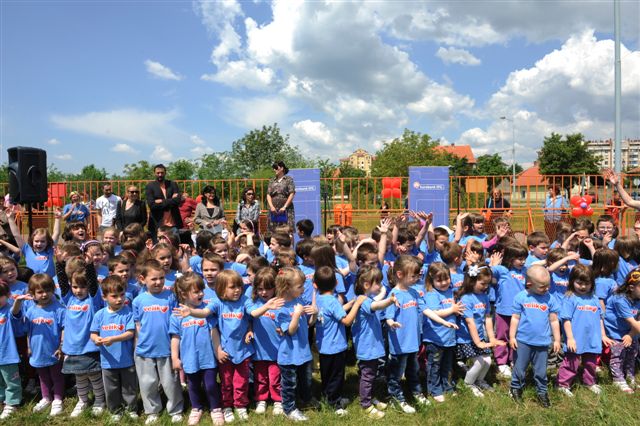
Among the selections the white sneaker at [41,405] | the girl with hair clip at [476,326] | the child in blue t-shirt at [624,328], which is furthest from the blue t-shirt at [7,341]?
the child in blue t-shirt at [624,328]

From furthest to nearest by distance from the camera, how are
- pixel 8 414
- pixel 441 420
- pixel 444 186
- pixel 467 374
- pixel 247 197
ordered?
pixel 444 186 → pixel 247 197 → pixel 467 374 → pixel 8 414 → pixel 441 420

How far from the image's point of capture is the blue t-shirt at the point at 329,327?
3699 millimetres

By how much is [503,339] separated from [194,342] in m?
3.24

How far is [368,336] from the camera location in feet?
12.3

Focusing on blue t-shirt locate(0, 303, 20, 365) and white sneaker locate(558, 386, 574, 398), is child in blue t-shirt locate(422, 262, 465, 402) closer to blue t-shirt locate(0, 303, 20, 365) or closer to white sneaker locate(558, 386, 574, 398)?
white sneaker locate(558, 386, 574, 398)

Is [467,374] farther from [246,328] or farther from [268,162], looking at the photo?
[268,162]

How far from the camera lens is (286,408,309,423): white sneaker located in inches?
143

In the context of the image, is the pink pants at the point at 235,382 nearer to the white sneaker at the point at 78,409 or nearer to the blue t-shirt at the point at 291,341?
the blue t-shirt at the point at 291,341

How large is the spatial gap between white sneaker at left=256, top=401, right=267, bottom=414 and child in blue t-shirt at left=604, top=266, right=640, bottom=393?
3375mm

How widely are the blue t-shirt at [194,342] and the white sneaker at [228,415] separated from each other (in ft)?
1.45

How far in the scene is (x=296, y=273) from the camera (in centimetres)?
366

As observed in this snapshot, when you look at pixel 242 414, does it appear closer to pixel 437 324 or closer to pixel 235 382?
pixel 235 382

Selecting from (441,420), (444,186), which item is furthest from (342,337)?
(444,186)

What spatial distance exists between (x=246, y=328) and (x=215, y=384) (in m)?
0.53
